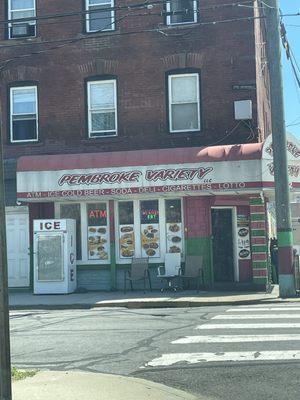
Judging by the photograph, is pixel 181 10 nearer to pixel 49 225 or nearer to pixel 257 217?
pixel 257 217

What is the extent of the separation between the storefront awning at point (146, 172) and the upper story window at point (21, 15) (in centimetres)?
490

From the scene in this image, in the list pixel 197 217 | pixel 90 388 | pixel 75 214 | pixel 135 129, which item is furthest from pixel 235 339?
pixel 135 129

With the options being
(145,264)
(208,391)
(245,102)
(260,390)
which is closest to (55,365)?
(208,391)

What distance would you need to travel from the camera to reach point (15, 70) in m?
19.8

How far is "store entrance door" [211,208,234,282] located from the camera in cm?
1812

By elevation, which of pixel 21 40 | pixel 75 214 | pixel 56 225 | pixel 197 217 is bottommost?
pixel 56 225

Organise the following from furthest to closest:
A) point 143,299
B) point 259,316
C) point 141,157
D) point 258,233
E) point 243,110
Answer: point 243,110
point 258,233
point 141,157
point 143,299
point 259,316

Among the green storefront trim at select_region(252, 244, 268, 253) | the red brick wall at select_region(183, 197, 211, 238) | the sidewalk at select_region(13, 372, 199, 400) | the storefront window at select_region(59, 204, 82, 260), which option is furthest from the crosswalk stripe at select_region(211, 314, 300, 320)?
the storefront window at select_region(59, 204, 82, 260)

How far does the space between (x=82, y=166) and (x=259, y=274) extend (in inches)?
237

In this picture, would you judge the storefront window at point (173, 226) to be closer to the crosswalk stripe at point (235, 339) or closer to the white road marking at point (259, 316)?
the white road marking at point (259, 316)

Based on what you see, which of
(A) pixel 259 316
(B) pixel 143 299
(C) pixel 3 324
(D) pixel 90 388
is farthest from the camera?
(B) pixel 143 299

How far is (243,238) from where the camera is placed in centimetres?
1808

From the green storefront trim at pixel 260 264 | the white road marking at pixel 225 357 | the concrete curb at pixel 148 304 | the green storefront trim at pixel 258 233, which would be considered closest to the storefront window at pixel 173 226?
the green storefront trim at pixel 258 233

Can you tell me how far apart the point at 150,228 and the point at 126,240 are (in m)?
0.84
